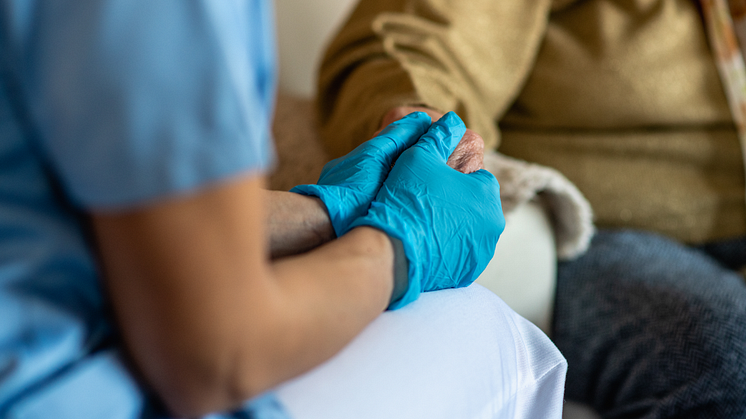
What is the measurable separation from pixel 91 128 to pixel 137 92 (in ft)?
0.12

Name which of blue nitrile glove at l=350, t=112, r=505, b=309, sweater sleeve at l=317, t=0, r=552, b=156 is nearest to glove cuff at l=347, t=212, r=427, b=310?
blue nitrile glove at l=350, t=112, r=505, b=309

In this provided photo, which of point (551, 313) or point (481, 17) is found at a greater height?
point (481, 17)

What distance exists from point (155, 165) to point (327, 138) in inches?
26.3

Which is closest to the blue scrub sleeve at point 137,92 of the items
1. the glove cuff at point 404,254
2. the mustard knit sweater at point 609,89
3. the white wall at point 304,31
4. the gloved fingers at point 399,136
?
the glove cuff at point 404,254

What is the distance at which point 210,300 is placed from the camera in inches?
12.1

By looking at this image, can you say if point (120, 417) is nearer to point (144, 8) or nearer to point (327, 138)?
point (144, 8)

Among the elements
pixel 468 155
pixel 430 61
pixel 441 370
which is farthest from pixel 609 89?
pixel 441 370

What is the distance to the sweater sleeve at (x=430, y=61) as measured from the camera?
0.86m

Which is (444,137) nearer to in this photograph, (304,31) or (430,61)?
(430,61)

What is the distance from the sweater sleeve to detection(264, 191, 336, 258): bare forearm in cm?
29

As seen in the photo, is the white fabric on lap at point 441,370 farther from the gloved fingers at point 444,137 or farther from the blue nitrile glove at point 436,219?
the gloved fingers at point 444,137

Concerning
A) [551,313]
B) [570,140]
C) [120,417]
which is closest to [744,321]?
[551,313]

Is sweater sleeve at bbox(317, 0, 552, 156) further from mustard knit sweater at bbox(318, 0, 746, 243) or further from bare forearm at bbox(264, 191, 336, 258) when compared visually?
bare forearm at bbox(264, 191, 336, 258)

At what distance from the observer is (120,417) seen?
1.18ft
